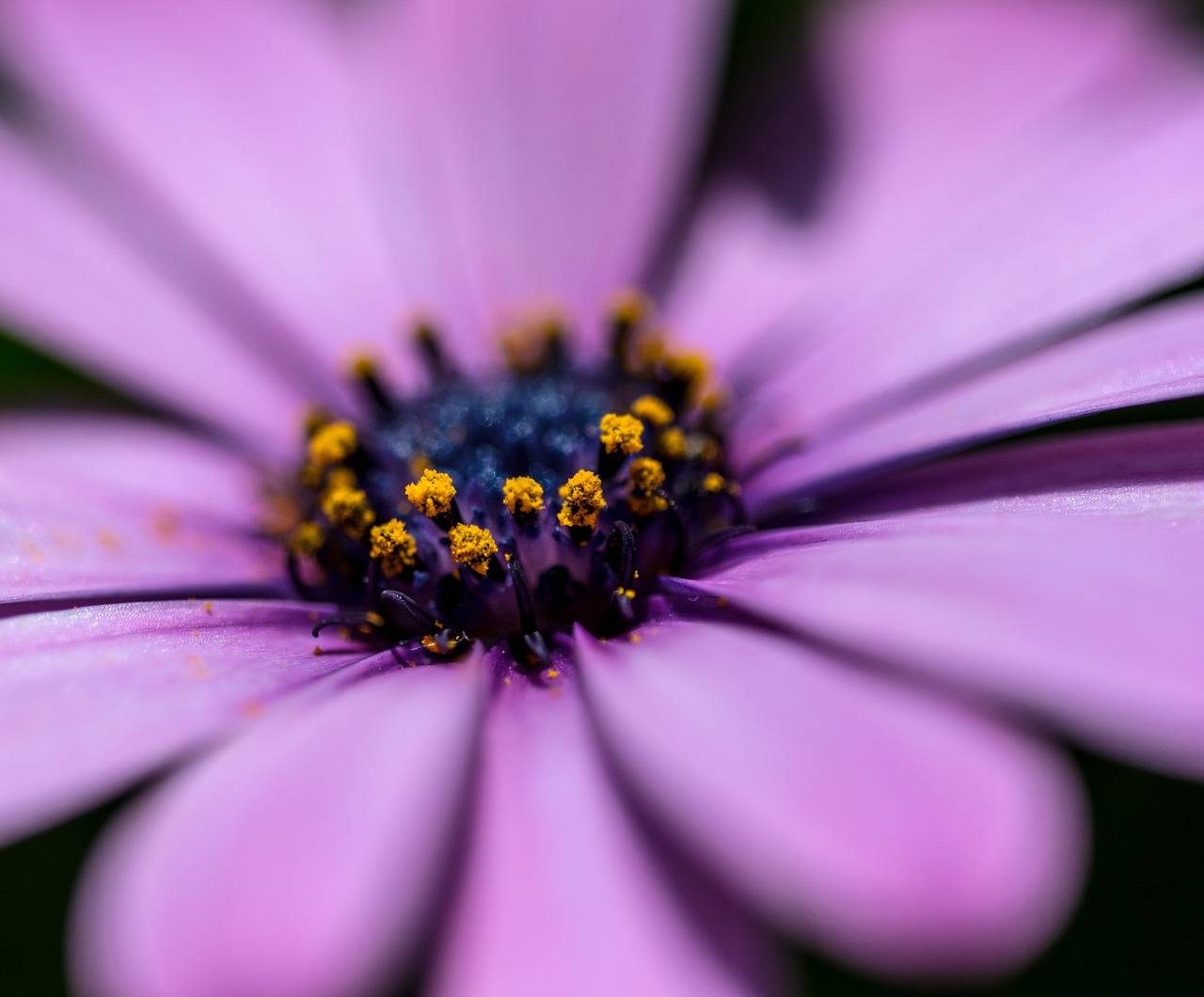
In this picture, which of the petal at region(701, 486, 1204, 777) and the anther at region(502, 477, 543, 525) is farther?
the anther at region(502, 477, 543, 525)

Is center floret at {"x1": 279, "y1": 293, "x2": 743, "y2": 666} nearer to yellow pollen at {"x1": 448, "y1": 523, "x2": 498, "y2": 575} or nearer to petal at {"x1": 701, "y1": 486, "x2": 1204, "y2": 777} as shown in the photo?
yellow pollen at {"x1": 448, "y1": 523, "x2": 498, "y2": 575}

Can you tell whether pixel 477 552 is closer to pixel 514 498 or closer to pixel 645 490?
pixel 514 498

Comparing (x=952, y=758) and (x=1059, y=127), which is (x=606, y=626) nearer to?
(x=952, y=758)

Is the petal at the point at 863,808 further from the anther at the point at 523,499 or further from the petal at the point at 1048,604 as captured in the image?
the anther at the point at 523,499

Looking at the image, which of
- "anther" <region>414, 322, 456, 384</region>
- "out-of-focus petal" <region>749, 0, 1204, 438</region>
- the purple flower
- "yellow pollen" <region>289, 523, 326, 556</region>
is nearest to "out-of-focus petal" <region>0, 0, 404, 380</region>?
the purple flower

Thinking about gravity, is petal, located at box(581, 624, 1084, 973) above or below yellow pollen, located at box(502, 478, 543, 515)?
below

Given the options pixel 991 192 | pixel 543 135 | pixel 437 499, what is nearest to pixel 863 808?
pixel 437 499
